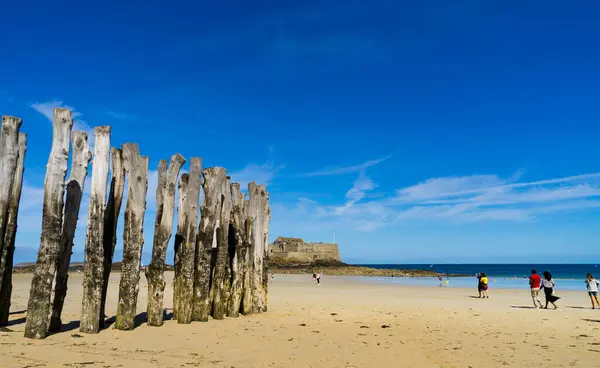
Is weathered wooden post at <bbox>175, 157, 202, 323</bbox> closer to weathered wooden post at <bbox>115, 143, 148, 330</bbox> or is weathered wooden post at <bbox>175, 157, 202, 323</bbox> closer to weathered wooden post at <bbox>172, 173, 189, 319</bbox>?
weathered wooden post at <bbox>172, 173, 189, 319</bbox>

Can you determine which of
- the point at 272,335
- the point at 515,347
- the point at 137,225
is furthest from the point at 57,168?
the point at 515,347

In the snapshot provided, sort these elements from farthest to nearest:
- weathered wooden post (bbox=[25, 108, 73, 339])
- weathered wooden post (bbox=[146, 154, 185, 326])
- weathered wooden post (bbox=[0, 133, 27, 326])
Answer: weathered wooden post (bbox=[146, 154, 185, 326]) → weathered wooden post (bbox=[0, 133, 27, 326]) → weathered wooden post (bbox=[25, 108, 73, 339])

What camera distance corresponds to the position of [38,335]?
778 cm

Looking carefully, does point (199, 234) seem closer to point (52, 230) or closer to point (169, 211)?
point (169, 211)

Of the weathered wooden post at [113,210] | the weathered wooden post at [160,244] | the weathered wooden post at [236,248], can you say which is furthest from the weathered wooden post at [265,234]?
the weathered wooden post at [113,210]

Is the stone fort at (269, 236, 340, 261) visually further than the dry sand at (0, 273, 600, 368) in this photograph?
Yes

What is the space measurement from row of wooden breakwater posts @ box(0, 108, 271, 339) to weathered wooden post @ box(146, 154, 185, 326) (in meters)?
0.02

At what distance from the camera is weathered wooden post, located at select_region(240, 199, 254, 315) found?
1227 centimetres

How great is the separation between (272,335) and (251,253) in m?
3.43

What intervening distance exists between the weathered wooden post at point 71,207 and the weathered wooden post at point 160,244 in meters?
1.57

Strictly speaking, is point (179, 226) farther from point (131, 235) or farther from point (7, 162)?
point (7, 162)

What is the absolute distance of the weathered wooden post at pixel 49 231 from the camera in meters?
7.82

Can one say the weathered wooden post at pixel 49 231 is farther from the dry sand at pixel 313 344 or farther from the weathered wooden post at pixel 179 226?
the weathered wooden post at pixel 179 226

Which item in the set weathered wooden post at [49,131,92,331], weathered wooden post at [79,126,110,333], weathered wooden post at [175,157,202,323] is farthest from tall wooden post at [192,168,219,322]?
weathered wooden post at [49,131,92,331]
